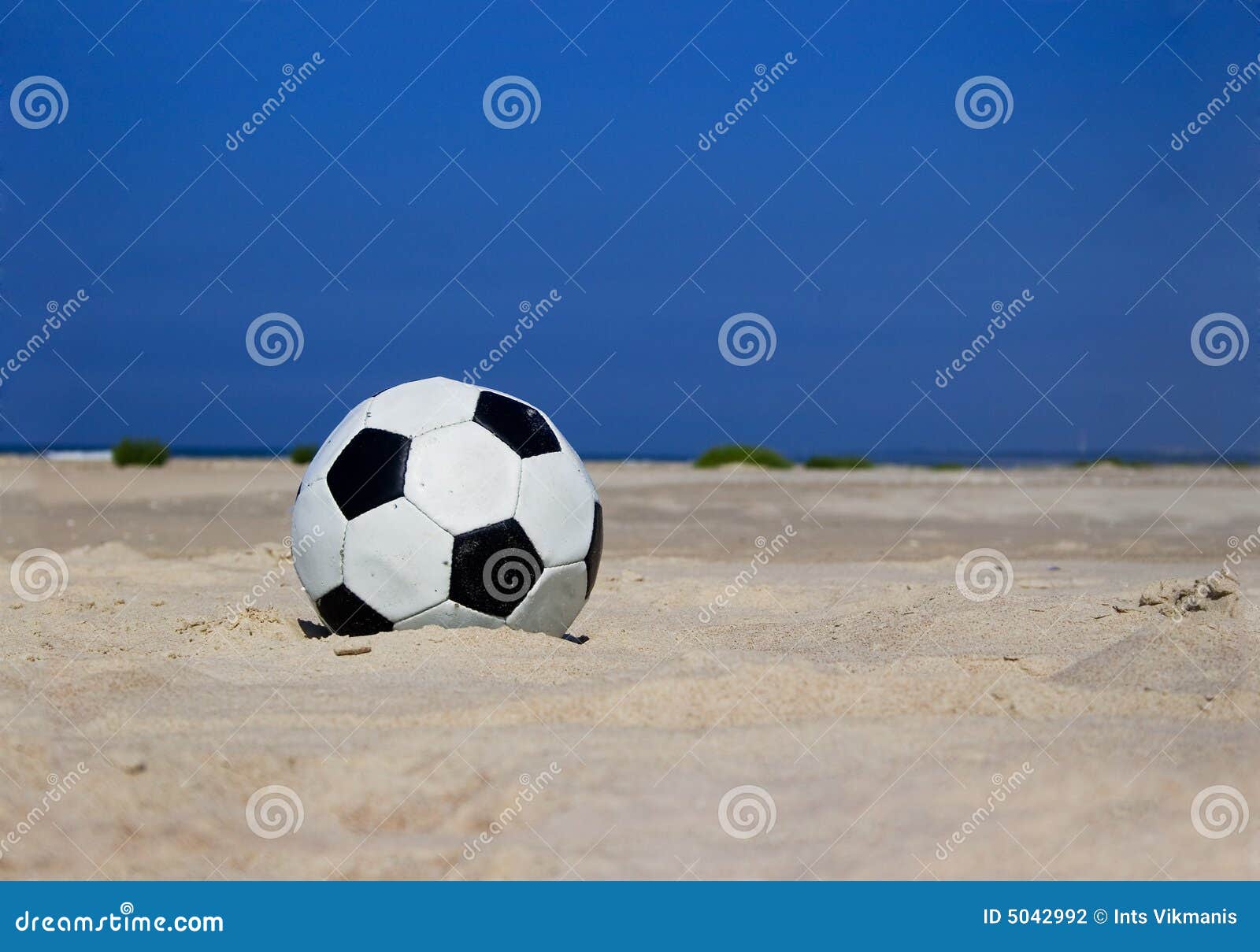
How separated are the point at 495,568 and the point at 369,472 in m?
0.73

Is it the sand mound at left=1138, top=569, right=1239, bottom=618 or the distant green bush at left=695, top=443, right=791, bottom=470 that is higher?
the sand mound at left=1138, top=569, right=1239, bottom=618

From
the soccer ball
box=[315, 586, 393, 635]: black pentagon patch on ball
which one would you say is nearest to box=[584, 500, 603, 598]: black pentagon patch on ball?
the soccer ball

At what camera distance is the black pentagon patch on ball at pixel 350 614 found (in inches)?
206

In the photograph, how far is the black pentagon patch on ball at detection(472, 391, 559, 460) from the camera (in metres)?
5.38

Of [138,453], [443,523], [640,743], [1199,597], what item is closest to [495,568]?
[443,523]

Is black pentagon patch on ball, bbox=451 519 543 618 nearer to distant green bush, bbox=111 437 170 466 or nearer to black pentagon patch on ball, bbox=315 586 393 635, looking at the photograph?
black pentagon patch on ball, bbox=315 586 393 635

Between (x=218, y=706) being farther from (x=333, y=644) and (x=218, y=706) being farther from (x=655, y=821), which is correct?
(x=655, y=821)

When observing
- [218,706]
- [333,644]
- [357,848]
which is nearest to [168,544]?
[333,644]

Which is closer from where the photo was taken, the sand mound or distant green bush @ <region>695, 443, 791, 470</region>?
the sand mound

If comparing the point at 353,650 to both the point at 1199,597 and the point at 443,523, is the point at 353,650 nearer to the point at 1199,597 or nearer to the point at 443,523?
the point at 443,523

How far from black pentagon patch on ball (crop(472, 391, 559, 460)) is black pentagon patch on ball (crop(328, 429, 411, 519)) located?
408mm

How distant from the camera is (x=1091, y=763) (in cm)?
357

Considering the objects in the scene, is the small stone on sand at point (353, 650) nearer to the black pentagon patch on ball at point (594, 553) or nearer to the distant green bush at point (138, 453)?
the black pentagon patch on ball at point (594, 553)

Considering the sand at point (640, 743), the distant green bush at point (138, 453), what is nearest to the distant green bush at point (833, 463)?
the distant green bush at point (138, 453)
